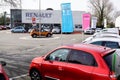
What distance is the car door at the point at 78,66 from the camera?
27.3 ft

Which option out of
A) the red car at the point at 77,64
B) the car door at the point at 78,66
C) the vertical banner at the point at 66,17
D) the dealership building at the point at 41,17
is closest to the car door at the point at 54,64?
the red car at the point at 77,64

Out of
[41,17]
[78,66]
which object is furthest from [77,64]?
[41,17]

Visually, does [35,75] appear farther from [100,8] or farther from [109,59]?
[100,8]

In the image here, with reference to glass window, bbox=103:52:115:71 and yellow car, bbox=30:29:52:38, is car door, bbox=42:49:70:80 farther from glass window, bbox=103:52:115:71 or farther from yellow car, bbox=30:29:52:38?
yellow car, bbox=30:29:52:38

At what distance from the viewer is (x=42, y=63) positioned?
32.4ft

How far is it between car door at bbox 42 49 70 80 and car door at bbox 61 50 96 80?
214 mm

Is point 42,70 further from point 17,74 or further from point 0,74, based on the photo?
point 0,74

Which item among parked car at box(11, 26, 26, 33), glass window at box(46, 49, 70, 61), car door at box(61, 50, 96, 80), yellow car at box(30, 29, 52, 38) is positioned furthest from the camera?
parked car at box(11, 26, 26, 33)

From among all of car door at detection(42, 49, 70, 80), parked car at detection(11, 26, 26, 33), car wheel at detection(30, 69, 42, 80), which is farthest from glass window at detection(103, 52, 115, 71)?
parked car at detection(11, 26, 26, 33)

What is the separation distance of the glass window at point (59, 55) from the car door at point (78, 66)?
0.24m

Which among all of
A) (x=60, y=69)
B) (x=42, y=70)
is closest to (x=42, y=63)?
(x=42, y=70)

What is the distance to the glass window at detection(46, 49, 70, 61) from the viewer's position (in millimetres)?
9164

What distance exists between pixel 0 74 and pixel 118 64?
12.2 ft

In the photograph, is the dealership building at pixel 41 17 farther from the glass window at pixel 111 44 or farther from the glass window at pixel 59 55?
the glass window at pixel 59 55
